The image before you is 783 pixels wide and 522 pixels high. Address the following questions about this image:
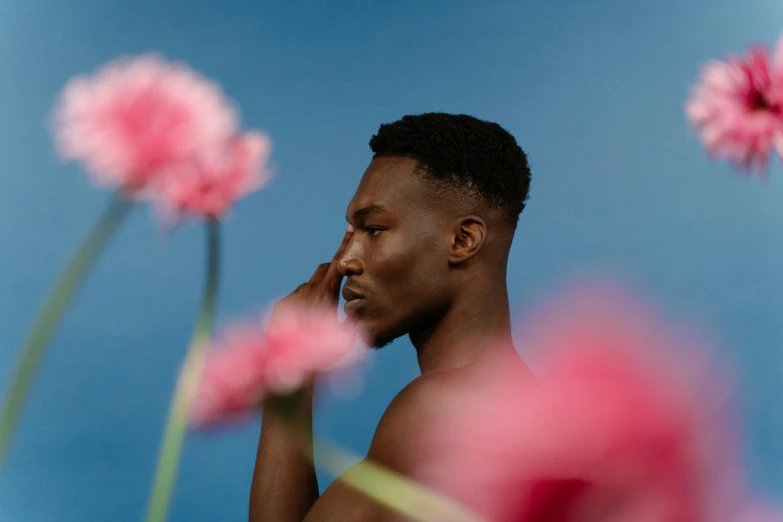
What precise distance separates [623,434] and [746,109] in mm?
183

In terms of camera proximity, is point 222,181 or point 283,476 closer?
point 222,181

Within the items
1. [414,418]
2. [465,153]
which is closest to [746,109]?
[414,418]

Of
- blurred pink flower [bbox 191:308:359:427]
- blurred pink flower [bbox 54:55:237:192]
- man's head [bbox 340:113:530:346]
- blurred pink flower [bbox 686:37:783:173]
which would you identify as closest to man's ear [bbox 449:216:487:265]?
man's head [bbox 340:113:530:346]

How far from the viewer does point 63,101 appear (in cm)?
27

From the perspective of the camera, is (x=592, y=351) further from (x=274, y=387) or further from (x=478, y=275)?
(x=478, y=275)

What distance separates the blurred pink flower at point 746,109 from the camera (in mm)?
325

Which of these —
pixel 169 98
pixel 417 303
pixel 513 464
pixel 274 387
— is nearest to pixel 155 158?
pixel 169 98

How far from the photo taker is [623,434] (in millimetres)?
207

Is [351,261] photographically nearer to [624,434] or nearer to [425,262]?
[425,262]

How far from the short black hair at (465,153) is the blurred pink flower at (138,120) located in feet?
2.10

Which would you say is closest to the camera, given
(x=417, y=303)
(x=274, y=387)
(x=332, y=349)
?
(x=274, y=387)

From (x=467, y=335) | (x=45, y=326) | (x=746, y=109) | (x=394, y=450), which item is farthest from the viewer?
(x=467, y=335)

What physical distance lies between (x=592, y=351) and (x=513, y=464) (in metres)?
0.06

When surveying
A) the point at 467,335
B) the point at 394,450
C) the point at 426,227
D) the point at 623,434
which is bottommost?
the point at 623,434
